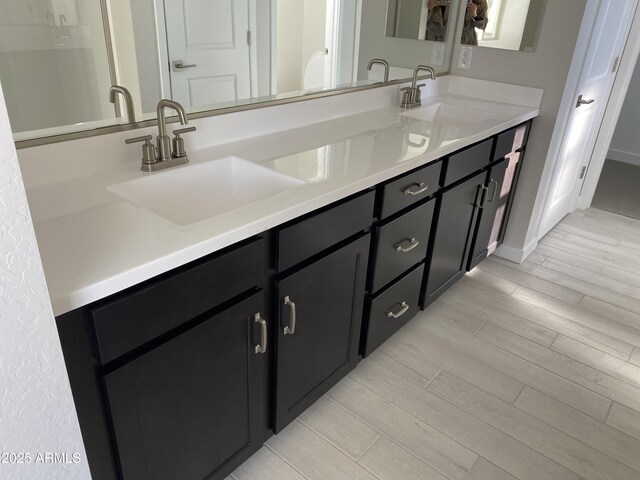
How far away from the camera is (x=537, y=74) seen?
248cm

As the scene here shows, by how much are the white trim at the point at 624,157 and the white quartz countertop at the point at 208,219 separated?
3440 millimetres

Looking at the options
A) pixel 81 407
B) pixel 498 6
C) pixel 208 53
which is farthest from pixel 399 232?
pixel 498 6

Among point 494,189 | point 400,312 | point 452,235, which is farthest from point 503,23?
point 400,312

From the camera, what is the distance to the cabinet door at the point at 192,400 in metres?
1.00

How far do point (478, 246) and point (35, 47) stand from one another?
80.4 inches

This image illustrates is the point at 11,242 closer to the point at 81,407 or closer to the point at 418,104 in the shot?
the point at 81,407

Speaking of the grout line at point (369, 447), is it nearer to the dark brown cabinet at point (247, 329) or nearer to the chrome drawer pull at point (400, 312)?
the dark brown cabinet at point (247, 329)

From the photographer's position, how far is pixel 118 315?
0.89m

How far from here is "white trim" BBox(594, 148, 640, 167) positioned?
184 inches

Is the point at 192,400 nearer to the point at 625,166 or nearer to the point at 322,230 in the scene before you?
the point at 322,230

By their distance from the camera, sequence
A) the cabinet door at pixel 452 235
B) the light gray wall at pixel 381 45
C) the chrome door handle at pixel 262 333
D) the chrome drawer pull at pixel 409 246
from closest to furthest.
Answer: the chrome door handle at pixel 262 333
the chrome drawer pull at pixel 409 246
the cabinet door at pixel 452 235
the light gray wall at pixel 381 45

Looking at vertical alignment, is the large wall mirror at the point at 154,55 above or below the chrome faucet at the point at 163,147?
above

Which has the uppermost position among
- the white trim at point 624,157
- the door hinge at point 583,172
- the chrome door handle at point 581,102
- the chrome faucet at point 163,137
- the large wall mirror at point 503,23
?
the large wall mirror at point 503,23

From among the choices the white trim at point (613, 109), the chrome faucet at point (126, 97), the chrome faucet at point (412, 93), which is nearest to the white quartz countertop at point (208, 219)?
the chrome faucet at point (126, 97)
